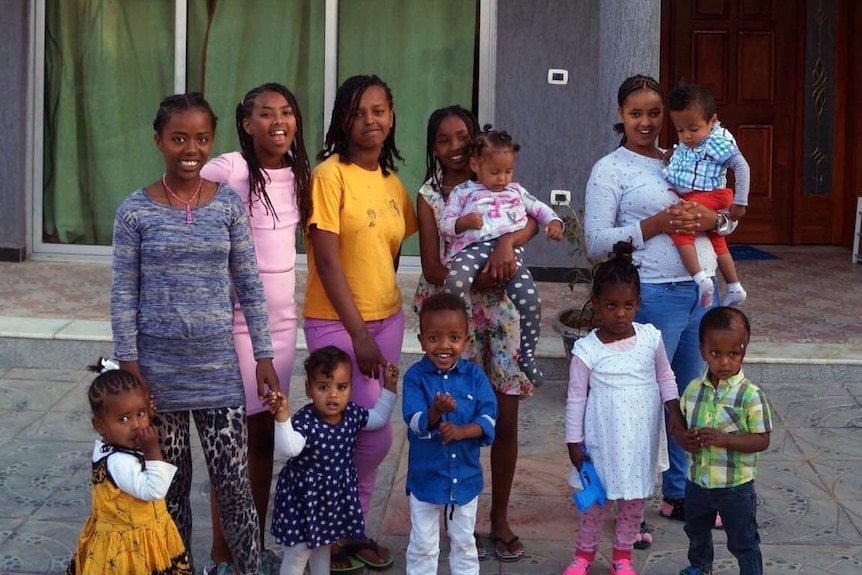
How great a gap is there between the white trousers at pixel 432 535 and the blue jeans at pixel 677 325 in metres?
1.03

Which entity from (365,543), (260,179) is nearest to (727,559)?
(365,543)

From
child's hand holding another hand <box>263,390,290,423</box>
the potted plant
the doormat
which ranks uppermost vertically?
the doormat

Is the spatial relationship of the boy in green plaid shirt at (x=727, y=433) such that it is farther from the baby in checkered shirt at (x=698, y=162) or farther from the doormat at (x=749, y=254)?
the doormat at (x=749, y=254)

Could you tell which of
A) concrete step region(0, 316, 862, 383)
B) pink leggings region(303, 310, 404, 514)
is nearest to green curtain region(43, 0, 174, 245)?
concrete step region(0, 316, 862, 383)

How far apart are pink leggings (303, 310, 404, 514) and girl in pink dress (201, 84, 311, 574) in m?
0.10

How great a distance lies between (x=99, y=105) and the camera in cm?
966

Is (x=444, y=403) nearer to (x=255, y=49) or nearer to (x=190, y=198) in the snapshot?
(x=190, y=198)

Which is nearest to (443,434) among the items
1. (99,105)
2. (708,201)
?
(708,201)

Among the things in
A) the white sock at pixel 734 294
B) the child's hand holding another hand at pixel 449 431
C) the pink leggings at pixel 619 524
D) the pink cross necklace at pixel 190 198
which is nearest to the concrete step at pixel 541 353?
the white sock at pixel 734 294

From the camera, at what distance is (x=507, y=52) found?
906cm

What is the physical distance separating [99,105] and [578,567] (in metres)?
6.34

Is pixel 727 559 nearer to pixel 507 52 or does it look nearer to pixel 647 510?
pixel 647 510

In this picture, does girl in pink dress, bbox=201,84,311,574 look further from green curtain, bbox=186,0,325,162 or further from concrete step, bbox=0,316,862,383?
green curtain, bbox=186,0,325,162

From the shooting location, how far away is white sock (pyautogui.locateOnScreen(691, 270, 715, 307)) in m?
4.76
